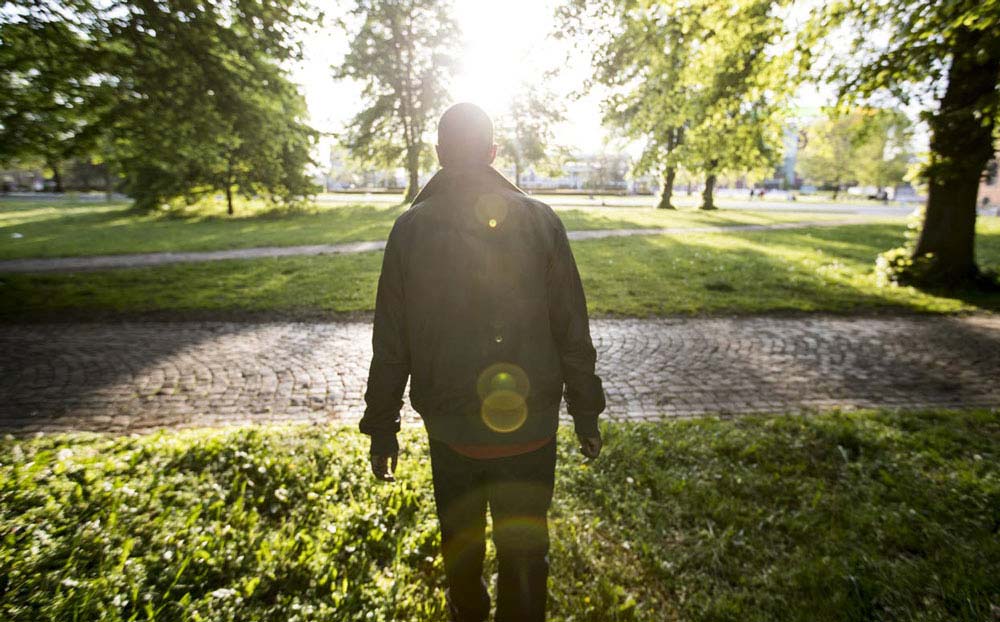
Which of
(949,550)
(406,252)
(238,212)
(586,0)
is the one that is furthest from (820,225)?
(238,212)

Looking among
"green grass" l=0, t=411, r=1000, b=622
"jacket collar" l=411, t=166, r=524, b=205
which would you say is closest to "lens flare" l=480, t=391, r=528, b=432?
"jacket collar" l=411, t=166, r=524, b=205

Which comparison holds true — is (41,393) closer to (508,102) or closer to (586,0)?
(586,0)

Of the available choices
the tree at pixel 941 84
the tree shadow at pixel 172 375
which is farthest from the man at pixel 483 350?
the tree at pixel 941 84

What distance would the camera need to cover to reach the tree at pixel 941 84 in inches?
259

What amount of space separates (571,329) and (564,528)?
2033 millimetres

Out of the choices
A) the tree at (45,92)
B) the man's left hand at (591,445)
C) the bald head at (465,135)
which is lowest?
the man's left hand at (591,445)

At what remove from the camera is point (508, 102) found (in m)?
35.8

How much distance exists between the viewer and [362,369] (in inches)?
262

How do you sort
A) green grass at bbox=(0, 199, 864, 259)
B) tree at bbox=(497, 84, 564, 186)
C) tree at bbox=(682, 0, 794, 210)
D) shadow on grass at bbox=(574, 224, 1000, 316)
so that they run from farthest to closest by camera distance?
tree at bbox=(497, 84, 564, 186)
green grass at bbox=(0, 199, 864, 259)
shadow on grass at bbox=(574, 224, 1000, 316)
tree at bbox=(682, 0, 794, 210)

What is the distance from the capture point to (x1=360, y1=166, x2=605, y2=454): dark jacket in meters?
2.01

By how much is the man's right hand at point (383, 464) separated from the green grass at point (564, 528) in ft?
3.65

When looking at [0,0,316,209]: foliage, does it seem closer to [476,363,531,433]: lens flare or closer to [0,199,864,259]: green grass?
[0,199,864,259]: green grass

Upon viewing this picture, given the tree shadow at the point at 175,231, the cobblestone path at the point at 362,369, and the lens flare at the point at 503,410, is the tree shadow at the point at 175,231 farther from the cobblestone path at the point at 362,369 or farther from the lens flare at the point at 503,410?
the lens flare at the point at 503,410

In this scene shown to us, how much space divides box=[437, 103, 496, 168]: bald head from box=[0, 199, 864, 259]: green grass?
17.8 m
